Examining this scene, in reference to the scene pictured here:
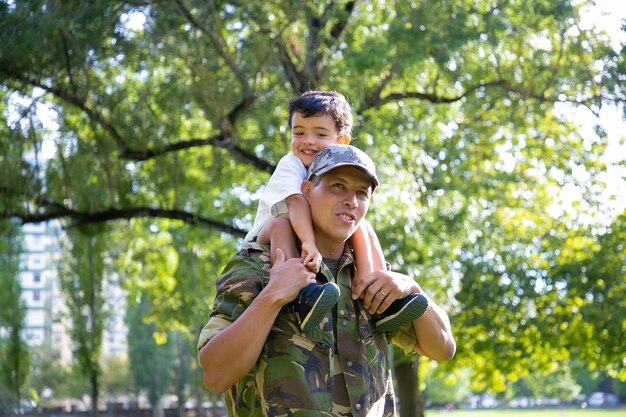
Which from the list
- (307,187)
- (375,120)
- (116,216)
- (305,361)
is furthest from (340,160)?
(116,216)

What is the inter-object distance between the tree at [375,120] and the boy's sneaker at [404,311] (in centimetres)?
1057

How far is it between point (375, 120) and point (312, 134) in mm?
13992

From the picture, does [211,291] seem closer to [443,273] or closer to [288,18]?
[443,273]

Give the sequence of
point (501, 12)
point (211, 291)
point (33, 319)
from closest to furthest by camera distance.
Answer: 1. point (501, 12)
2. point (211, 291)
3. point (33, 319)

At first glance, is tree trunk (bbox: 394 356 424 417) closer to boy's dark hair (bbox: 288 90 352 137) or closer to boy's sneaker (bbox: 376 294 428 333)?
boy's dark hair (bbox: 288 90 352 137)

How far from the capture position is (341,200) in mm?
3283

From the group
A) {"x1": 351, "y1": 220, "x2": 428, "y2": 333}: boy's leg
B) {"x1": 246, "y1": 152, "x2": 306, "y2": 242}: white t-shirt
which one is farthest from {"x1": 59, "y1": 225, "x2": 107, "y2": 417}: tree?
{"x1": 351, "y1": 220, "x2": 428, "y2": 333}: boy's leg

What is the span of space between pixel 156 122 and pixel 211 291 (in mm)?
9325

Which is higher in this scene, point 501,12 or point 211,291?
point 501,12

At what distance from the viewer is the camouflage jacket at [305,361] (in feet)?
10.2

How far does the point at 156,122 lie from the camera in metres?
17.5

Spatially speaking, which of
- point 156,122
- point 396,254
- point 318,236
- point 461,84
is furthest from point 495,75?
point 318,236

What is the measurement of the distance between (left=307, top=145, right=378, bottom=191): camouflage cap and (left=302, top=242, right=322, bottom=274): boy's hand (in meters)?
0.23

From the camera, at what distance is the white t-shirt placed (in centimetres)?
425
